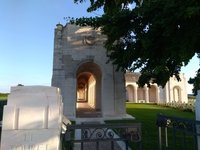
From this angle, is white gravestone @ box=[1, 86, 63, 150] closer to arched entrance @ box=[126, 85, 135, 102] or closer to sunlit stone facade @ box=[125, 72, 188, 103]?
sunlit stone facade @ box=[125, 72, 188, 103]

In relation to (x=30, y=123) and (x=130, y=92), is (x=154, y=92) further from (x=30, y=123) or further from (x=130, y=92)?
(x=30, y=123)

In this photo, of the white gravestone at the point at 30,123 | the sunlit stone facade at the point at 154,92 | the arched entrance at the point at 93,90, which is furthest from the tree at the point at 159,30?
the sunlit stone facade at the point at 154,92

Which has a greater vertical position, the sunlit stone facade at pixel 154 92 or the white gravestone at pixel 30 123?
the sunlit stone facade at pixel 154 92

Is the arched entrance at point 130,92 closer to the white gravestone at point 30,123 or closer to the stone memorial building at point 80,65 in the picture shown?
the stone memorial building at point 80,65

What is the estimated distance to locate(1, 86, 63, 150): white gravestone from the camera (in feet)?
8.67

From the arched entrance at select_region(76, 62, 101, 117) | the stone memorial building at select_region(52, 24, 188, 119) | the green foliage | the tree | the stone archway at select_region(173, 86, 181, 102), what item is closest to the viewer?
the tree

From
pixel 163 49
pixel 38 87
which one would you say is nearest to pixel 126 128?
pixel 38 87

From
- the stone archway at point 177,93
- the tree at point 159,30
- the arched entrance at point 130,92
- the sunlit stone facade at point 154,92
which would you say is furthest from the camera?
the arched entrance at point 130,92

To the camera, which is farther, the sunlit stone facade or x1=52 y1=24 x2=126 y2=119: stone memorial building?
the sunlit stone facade

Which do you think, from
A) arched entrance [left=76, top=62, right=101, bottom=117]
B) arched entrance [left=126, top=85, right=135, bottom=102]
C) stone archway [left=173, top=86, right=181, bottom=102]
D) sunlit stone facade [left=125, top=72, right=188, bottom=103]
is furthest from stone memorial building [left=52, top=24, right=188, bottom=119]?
stone archway [left=173, top=86, right=181, bottom=102]

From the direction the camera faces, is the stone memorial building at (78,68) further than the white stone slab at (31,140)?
Yes

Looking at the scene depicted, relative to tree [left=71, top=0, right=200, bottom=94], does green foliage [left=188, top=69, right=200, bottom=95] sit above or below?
below

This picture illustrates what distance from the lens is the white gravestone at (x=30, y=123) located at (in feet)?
8.67

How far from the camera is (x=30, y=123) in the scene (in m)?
2.68
